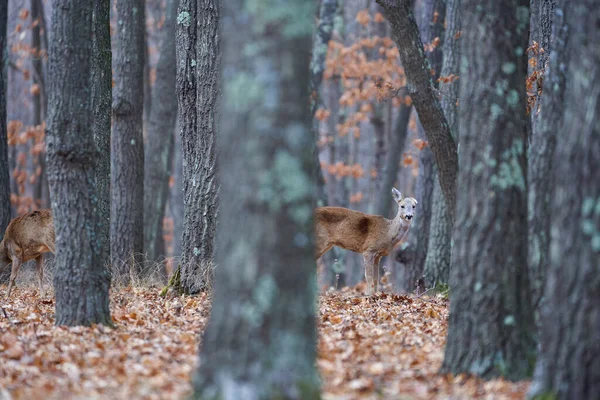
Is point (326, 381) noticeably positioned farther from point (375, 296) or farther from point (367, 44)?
point (367, 44)

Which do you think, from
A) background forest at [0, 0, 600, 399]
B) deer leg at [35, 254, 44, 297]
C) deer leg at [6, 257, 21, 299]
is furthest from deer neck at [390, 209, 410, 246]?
deer leg at [6, 257, 21, 299]

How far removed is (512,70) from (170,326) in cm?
441

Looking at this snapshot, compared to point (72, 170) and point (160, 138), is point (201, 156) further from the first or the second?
point (160, 138)

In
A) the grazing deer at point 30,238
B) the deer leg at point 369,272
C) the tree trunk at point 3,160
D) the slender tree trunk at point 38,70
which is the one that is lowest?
the deer leg at point 369,272

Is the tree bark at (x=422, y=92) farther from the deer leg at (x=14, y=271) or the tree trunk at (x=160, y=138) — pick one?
the tree trunk at (x=160, y=138)

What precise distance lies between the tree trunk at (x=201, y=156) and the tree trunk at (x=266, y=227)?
18.7 ft

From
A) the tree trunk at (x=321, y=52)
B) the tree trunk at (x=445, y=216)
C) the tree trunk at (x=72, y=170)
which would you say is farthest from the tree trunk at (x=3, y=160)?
the tree trunk at (x=321, y=52)

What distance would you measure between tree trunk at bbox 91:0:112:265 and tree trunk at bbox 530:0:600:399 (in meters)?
7.18

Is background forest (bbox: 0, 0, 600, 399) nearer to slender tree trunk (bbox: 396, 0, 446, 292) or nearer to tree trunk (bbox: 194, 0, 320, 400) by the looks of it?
tree trunk (bbox: 194, 0, 320, 400)

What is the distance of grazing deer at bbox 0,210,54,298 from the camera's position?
12.6 metres

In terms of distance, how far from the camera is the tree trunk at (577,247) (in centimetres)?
505

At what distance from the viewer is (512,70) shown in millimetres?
6035

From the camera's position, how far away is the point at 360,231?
1366 cm

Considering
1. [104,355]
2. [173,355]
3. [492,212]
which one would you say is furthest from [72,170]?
[492,212]
